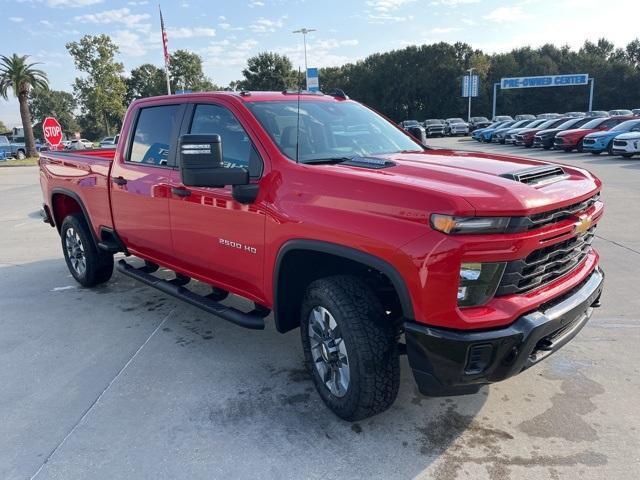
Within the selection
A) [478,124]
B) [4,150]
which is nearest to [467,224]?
[4,150]

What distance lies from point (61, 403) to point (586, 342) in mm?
3837

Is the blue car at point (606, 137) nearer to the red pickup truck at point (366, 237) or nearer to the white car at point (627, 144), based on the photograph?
the white car at point (627, 144)

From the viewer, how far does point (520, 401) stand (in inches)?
128

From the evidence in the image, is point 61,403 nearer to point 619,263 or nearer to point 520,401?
point 520,401

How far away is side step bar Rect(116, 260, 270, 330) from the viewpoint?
3.48 m

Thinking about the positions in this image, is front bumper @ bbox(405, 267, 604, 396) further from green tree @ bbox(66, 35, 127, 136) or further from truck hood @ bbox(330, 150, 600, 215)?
green tree @ bbox(66, 35, 127, 136)

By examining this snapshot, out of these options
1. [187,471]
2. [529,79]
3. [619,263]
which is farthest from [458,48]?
[187,471]

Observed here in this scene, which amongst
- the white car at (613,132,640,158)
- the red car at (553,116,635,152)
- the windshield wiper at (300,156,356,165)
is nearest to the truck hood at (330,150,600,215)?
the windshield wiper at (300,156,356,165)

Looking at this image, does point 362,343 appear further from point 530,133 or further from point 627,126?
point 530,133

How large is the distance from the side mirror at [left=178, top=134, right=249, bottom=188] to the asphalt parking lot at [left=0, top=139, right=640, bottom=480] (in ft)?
4.72

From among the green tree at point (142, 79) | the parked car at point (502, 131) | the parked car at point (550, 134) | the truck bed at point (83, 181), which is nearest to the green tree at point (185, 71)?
the green tree at point (142, 79)

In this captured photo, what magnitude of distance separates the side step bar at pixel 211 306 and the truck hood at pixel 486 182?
121cm

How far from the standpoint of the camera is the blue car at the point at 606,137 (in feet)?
63.7

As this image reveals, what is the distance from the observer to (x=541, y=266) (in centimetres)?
263
